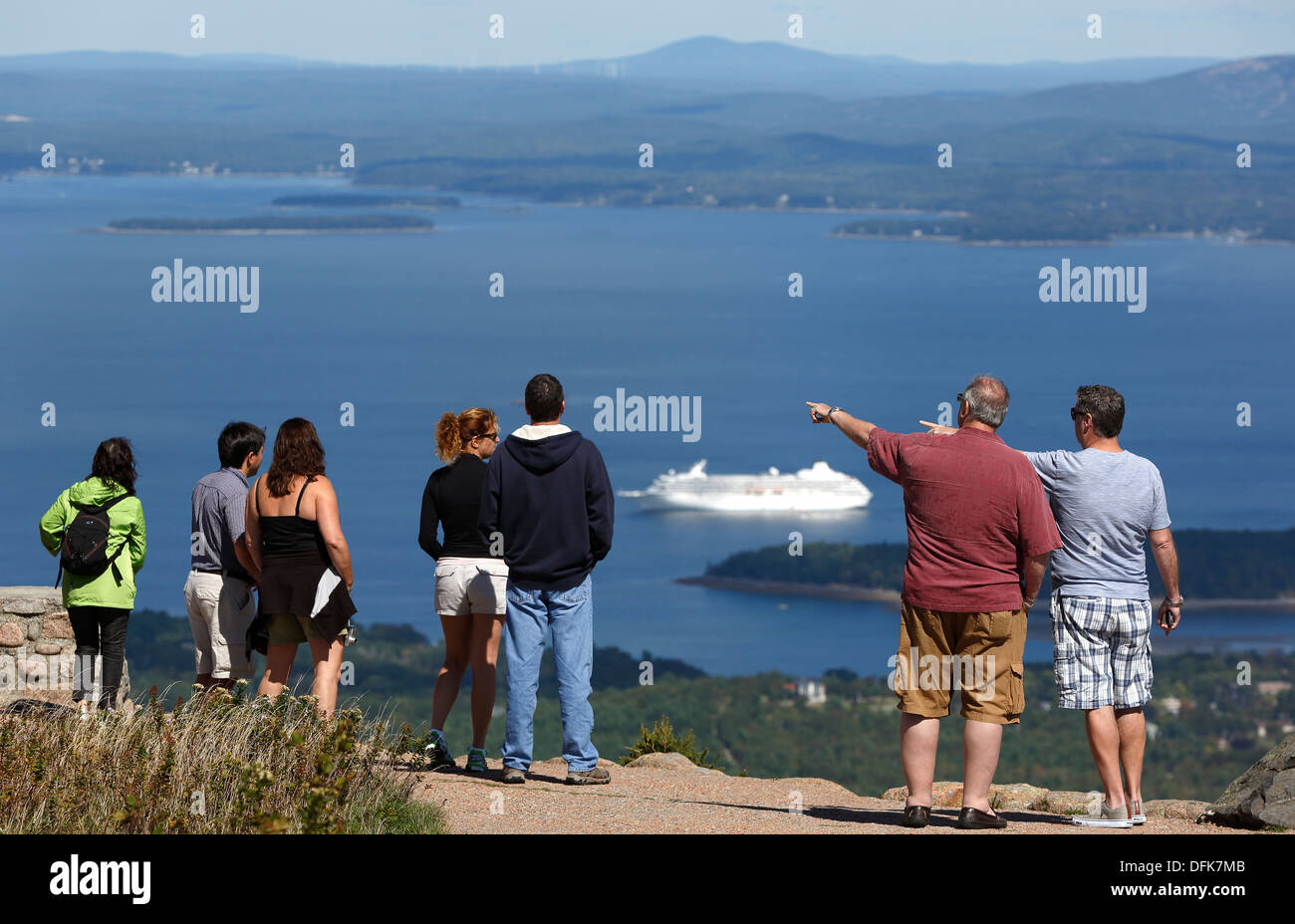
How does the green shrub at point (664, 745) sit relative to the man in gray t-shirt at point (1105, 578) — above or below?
below

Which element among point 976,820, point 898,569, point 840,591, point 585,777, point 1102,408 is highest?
point 1102,408

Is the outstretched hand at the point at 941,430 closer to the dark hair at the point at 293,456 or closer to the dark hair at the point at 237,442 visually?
the dark hair at the point at 293,456

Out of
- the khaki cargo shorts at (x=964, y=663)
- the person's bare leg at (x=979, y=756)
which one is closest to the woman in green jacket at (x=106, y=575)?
the khaki cargo shorts at (x=964, y=663)

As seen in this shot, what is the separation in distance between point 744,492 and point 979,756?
130339 millimetres

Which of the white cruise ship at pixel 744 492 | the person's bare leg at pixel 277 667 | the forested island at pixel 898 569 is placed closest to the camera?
the person's bare leg at pixel 277 667

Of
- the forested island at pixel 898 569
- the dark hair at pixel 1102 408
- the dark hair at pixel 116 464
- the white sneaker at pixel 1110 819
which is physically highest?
the dark hair at pixel 1102 408

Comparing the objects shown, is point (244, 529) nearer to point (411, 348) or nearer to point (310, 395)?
point (310, 395)

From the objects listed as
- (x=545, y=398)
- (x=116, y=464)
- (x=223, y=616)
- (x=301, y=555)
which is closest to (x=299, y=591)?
(x=301, y=555)

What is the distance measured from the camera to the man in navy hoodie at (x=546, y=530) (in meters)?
6.79

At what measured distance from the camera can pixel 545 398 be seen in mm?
6754

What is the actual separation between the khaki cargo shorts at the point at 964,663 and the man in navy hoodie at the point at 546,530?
5.33 ft

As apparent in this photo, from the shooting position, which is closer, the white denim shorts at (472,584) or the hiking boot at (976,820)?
the hiking boot at (976,820)

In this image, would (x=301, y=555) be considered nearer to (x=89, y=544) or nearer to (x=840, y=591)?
(x=89, y=544)

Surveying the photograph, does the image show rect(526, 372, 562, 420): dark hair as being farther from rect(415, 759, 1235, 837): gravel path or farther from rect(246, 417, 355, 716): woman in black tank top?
rect(415, 759, 1235, 837): gravel path
